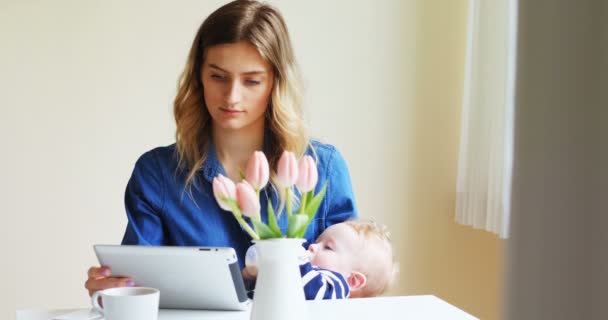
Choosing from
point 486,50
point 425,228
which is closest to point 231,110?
point 486,50

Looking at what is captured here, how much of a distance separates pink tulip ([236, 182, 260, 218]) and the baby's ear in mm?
612

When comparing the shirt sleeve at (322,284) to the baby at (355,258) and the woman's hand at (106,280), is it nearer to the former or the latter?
the baby at (355,258)

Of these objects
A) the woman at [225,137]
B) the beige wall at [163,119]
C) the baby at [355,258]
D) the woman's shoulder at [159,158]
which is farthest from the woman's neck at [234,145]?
the beige wall at [163,119]

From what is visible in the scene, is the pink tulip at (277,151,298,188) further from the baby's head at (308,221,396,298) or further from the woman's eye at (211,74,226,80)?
the woman's eye at (211,74,226,80)

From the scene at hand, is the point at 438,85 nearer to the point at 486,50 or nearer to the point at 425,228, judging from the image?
the point at 486,50

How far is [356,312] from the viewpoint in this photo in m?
1.35

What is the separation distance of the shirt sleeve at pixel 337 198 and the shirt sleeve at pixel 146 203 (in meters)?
0.40

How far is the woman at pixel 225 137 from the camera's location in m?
1.76

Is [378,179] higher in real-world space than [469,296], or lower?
→ higher

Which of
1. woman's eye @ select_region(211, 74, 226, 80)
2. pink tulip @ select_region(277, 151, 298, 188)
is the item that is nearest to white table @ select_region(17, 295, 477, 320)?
pink tulip @ select_region(277, 151, 298, 188)

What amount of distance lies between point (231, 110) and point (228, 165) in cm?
16

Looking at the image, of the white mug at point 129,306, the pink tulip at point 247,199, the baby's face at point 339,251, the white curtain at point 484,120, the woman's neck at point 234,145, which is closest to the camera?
the pink tulip at point 247,199

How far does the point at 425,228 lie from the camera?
3094 mm

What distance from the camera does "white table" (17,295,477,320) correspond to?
1.30 m
